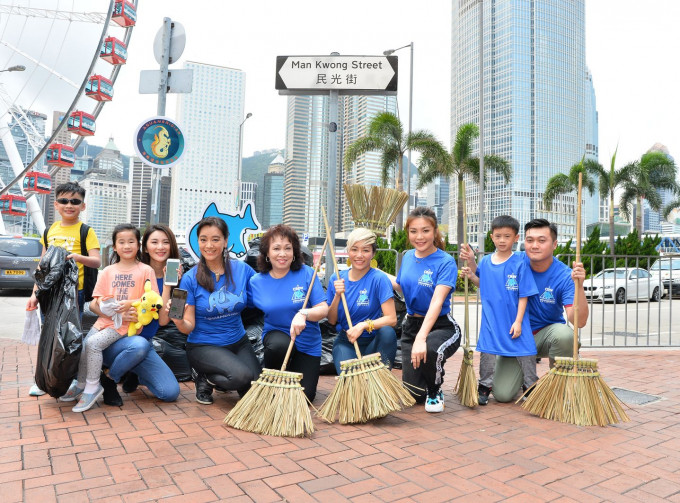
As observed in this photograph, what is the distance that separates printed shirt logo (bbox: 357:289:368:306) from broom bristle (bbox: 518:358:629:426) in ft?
4.30

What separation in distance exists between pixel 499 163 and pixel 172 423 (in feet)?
→ 78.7

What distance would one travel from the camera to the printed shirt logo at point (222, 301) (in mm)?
3535

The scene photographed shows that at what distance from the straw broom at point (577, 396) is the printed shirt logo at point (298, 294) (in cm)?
172

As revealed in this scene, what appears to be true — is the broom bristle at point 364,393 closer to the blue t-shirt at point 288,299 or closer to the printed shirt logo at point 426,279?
the blue t-shirt at point 288,299

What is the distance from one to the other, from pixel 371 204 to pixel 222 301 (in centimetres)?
160

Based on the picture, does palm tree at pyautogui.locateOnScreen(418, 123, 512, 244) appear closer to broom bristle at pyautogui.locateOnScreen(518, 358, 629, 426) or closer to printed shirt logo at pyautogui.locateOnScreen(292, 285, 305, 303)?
broom bristle at pyautogui.locateOnScreen(518, 358, 629, 426)

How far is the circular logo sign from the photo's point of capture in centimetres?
484

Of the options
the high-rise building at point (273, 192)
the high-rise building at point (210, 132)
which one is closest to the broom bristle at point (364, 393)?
the high-rise building at point (210, 132)

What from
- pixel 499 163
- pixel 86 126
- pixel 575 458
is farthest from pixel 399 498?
pixel 86 126

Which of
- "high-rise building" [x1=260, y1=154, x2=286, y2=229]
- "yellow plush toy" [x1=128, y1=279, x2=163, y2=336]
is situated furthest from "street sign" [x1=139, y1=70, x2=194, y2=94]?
"high-rise building" [x1=260, y1=154, x2=286, y2=229]

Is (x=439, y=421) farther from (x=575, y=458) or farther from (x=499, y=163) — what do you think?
(x=499, y=163)

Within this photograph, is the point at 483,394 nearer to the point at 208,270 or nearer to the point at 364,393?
the point at 364,393

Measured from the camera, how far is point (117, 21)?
2631cm

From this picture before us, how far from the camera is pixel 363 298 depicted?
3695 mm
